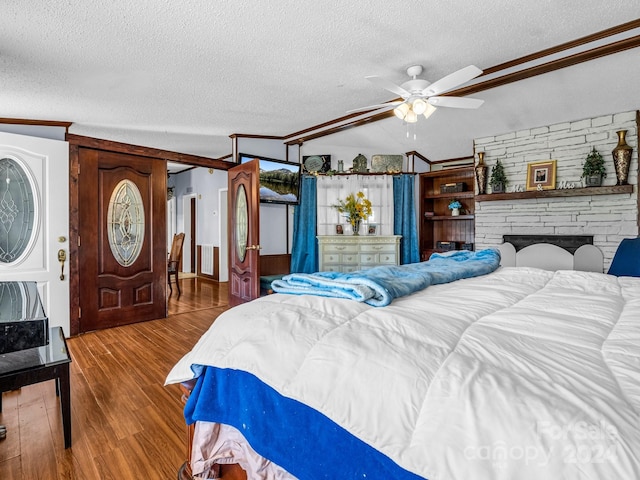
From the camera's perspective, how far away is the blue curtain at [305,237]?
19.3ft

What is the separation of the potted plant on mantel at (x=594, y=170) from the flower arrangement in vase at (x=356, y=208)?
302 centimetres

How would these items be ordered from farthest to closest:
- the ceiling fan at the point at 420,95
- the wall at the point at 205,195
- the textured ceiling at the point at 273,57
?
the wall at the point at 205,195, the ceiling fan at the point at 420,95, the textured ceiling at the point at 273,57

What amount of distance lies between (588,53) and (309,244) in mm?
4235

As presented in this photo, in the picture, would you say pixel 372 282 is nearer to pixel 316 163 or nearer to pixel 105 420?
pixel 105 420

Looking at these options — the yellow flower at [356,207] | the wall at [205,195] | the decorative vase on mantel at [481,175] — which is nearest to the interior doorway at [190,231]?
the wall at [205,195]

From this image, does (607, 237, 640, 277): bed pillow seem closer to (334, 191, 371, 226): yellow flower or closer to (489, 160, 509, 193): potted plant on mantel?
(489, 160, 509, 193): potted plant on mantel

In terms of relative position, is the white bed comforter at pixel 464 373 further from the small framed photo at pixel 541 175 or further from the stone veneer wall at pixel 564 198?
the small framed photo at pixel 541 175

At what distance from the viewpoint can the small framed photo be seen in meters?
4.48

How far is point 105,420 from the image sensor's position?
195cm

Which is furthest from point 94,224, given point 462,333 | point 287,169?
point 462,333

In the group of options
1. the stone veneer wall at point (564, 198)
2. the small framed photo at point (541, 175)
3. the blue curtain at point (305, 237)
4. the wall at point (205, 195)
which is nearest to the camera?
the stone veneer wall at point (564, 198)

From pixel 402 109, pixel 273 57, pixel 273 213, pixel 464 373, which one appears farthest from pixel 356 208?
pixel 464 373

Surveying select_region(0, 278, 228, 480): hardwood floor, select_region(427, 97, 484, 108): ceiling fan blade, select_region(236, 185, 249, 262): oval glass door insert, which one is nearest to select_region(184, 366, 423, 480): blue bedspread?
select_region(0, 278, 228, 480): hardwood floor

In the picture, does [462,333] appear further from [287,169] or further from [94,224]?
[287,169]
